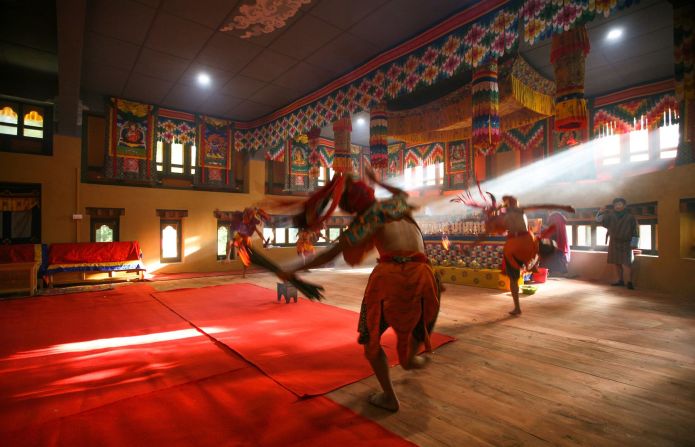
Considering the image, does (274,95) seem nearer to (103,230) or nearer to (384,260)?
(103,230)

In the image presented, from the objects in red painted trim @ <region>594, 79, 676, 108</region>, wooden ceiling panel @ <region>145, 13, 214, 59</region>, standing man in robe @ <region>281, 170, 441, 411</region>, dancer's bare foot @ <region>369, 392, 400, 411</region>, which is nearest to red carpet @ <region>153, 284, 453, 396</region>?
dancer's bare foot @ <region>369, 392, 400, 411</region>

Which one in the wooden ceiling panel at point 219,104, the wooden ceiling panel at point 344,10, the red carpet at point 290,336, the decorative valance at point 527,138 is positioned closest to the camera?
the red carpet at point 290,336

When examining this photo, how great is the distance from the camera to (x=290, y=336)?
3555 mm

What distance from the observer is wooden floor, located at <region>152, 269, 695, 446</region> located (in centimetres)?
182

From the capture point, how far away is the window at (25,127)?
7.23 metres

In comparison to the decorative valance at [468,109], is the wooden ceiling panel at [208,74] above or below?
above

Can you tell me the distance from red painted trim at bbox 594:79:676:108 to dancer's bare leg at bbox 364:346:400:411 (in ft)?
28.1

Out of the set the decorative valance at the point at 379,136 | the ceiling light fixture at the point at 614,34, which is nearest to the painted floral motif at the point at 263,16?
the decorative valance at the point at 379,136

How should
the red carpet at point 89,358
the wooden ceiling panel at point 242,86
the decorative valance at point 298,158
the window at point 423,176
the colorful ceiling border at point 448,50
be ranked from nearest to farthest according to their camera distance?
the red carpet at point 89,358
the colorful ceiling border at point 448,50
the wooden ceiling panel at point 242,86
the decorative valance at point 298,158
the window at point 423,176

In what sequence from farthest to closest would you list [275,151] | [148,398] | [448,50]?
[275,151] < [448,50] < [148,398]

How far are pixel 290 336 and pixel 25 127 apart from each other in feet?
27.2

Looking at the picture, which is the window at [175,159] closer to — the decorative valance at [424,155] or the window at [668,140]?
the decorative valance at [424,155]

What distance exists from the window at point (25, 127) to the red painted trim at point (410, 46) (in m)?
5.53

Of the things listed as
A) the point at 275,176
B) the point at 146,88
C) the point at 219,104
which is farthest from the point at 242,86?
the point at 275,176
